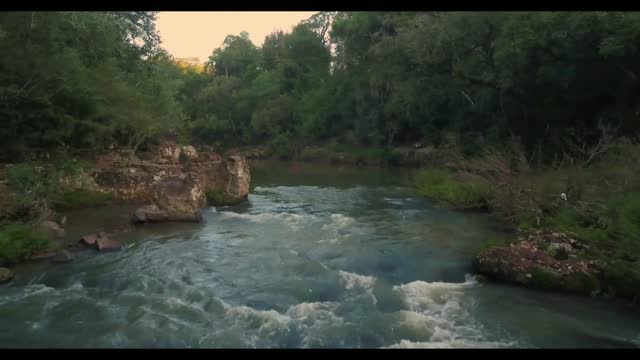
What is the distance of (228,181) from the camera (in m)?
24.1

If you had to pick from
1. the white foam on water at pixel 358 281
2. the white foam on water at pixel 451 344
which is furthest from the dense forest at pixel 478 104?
the white foam on water at pixel 358 281

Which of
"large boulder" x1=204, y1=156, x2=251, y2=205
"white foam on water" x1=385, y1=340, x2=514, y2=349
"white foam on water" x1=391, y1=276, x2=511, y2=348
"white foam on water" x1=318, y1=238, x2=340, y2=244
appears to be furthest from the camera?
"large boulder" x1=204, y1=156, x2=251, y2=205

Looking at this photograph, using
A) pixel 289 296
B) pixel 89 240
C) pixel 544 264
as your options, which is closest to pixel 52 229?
pixel 89 240

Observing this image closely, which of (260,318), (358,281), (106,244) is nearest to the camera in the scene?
(260,318)

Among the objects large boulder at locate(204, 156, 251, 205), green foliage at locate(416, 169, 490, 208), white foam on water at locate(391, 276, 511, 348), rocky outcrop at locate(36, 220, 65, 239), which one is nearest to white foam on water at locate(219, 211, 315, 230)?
large boulder at locate(204, 156, 251, 205)

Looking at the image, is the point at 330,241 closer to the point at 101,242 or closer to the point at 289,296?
the point at 289,296

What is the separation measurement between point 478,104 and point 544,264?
2424cm

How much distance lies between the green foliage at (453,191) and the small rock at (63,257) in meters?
13.4

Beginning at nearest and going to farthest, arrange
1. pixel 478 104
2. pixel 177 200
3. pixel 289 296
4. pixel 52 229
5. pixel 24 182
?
pixel 289 296 → pixel 52 229 → pixel 24 182 → pixel 177 200 → pixel 478 104

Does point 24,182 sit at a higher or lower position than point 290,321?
higher

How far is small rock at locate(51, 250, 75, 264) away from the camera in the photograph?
13.0 m

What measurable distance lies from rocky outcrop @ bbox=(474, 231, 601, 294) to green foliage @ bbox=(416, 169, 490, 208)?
22.2 feet

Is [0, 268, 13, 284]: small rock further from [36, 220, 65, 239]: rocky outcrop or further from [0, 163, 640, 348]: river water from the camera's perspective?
[36, 220, 65, 239]: rocky outcrop

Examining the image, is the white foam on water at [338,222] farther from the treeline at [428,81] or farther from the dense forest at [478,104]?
the treeline at [428,81]
